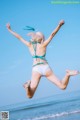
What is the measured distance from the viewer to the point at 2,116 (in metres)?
4.20

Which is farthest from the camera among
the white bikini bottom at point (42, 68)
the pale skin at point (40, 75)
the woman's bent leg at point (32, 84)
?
the white bikini bottom at point (42, 68)

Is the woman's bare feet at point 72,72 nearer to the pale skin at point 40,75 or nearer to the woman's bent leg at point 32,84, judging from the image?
the pale skin at point 40,75

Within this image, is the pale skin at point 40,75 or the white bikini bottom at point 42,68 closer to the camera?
the pale skin at point 40,75

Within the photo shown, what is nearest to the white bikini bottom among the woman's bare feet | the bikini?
the bikini

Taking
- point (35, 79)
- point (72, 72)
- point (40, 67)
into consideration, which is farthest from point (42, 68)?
point (72, 72)

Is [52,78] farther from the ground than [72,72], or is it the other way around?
[72,72]

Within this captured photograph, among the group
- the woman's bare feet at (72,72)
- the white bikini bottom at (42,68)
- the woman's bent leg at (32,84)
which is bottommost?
the woman's bent leg at (32,84)

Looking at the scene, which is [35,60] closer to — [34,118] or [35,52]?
[35,52]

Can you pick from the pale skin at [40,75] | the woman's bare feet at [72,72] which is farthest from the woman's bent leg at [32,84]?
the woman's bare feet at [72,72]

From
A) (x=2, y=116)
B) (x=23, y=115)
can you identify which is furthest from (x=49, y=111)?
(x=2, y=116)

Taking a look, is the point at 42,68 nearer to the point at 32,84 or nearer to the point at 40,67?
the point at 40,67

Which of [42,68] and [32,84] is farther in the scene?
[42,68]

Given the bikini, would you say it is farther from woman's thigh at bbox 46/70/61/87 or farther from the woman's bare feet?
the woman's bare feet

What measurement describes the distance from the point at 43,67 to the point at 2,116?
2.39 ft
